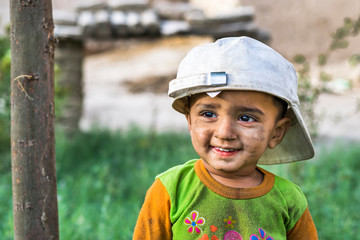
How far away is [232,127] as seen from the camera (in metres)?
1.50

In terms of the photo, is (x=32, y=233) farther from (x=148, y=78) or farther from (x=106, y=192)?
(x=148, y=78)

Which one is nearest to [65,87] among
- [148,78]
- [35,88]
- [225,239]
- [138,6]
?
[138,6]

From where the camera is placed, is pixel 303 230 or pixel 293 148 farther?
pixel 293 148

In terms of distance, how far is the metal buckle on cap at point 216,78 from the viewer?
4.79 ft

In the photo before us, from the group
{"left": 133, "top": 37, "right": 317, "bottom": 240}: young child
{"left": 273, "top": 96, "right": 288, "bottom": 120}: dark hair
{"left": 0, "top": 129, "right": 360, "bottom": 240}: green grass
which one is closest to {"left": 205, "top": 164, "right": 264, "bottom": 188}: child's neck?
{"left": 133, "top": 37, "right": 317, "bottom": 240}: young child

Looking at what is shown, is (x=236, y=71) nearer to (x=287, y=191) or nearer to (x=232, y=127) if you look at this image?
(x=232, y=127)

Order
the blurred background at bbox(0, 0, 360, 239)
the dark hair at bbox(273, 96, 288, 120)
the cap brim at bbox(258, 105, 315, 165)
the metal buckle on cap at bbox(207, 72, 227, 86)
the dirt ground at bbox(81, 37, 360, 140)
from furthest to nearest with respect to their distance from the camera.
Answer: the dirt ground at bbox(81, 37, 360, 140)
the blurred background at bbox(0, 0, 360, 239)
the cap brim at bbox(258, 105, 315, 165)
the dark hair at bbox(273, 96, 288, 120)
the metal buckle on cap at bbox(207, 72, 227, 86)

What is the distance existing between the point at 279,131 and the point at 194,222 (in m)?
0.44

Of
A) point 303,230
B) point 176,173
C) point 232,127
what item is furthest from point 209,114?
point 303,230

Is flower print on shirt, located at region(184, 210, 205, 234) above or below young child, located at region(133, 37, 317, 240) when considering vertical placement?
below

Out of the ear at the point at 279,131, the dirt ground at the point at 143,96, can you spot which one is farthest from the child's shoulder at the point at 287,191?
the dirt ground at the point at 143,96

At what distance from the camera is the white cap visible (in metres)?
1.46

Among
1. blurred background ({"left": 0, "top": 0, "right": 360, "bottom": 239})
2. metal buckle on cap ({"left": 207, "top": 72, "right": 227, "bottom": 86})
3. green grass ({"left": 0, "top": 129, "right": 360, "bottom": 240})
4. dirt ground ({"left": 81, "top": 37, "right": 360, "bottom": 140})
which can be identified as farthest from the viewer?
dirt ground ({"left": 81, "top": 37, "right": 360, "bottom": 140})

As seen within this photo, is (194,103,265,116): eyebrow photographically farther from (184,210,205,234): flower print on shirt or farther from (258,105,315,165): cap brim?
(184,210,205,234): flower print on shirt
